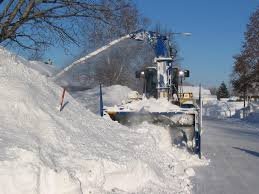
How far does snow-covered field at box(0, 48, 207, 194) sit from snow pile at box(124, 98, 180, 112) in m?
1.85

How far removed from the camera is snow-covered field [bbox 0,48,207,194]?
595 centimetres

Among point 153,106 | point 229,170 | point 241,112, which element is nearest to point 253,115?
point 241,112

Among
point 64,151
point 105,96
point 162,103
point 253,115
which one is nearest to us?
point 64,151

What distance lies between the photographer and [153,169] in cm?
855

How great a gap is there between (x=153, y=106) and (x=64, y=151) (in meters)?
6.23

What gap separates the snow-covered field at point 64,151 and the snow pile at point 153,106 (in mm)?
1853

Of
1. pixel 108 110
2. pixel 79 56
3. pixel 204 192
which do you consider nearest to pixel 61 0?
pixel 79 56

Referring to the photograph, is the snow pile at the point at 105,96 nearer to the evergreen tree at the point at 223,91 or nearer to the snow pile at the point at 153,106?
the snow pile at the point at 153,106

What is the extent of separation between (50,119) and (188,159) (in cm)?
447

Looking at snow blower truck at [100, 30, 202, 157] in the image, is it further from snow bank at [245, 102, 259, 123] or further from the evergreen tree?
the evergreen tree

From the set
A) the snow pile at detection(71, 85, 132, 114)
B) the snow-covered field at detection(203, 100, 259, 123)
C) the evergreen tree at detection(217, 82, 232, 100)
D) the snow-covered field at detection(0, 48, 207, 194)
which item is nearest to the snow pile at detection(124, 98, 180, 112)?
the snow-covered field at detection(0, 48, 207, 194)

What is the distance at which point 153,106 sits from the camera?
43.9 ft

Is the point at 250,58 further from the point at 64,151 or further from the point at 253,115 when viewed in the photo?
the point at 64,151

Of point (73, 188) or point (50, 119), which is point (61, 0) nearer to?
point (50, 119)
